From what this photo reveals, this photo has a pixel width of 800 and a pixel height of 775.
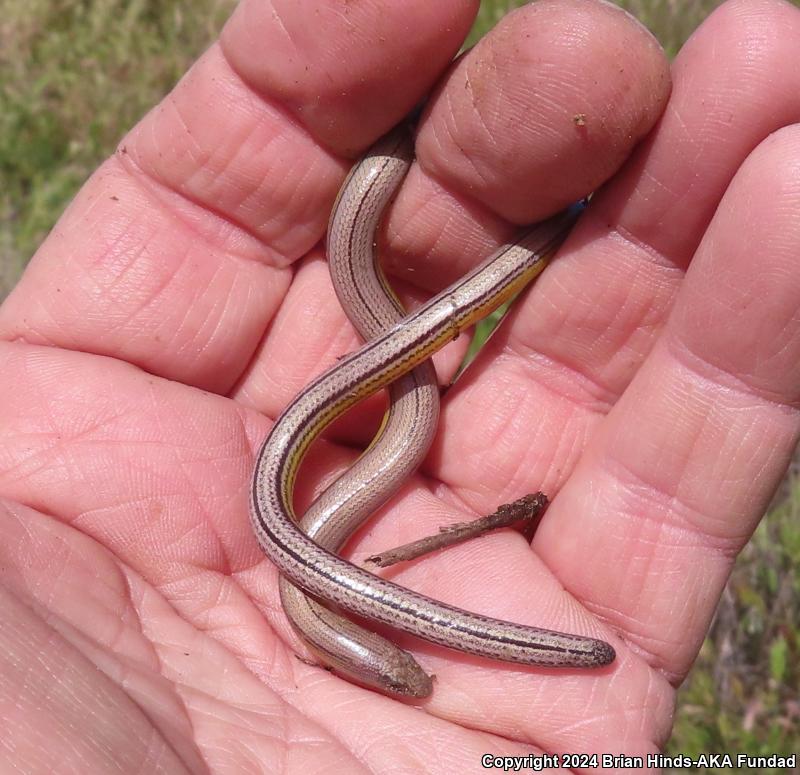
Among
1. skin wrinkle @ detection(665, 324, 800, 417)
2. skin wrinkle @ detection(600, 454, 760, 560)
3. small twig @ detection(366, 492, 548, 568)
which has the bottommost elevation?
Result: small twig @ detection(366, 492, 548, 568)

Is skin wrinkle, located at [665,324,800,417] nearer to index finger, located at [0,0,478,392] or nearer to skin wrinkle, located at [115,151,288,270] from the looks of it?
index finger, located at [0,0,478,392]

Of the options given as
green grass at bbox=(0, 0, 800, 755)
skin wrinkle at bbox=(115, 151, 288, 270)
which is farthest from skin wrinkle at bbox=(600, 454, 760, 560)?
skin wrinkle at bbox=(115, 151, 288, 270)

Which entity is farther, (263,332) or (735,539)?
(263,332)

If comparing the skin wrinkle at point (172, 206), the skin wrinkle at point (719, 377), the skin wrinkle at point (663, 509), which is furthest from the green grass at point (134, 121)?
the skin wrinkle at point (172, 206)

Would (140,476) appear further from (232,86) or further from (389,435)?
(232,86)

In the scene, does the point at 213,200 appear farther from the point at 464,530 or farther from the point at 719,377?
the point at 719,377

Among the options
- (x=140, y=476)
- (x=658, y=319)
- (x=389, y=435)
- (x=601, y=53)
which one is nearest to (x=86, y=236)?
(x=140, y=476)
